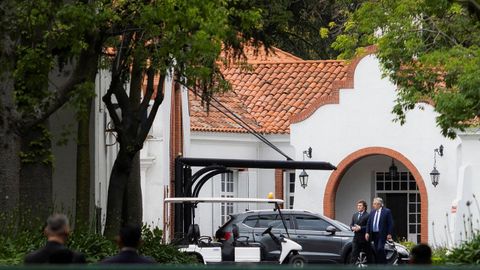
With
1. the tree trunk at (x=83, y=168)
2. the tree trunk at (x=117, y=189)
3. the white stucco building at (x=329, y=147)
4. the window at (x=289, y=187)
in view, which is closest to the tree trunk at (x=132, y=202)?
the tree trunk at (x=83, y=168)

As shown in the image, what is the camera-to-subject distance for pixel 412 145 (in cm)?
4391

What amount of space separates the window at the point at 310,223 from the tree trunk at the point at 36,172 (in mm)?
12819

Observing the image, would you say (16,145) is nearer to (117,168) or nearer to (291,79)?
(117,168)

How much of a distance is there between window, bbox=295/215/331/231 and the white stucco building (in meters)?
3.94

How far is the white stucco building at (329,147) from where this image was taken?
4059 centimetres

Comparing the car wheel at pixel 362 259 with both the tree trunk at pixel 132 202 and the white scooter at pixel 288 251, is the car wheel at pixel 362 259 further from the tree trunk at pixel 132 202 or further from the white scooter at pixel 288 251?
the tree trunk at pixel 132 202

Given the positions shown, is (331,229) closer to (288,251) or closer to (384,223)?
(288,251)

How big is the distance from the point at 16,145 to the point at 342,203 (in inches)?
1021

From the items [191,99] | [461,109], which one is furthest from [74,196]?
[191,99]

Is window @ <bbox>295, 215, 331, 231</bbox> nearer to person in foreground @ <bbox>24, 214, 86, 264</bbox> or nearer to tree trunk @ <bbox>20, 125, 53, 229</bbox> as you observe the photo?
tree trunk @ <bbox>20, 125, 53, 229</bbox>

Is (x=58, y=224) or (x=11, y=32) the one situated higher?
(x=11, y=32)

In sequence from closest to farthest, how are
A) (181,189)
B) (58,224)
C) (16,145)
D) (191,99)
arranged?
1. (58,224)
2. (16,145)
3. (181,189)
4. (191,99)

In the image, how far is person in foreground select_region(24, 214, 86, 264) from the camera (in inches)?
534

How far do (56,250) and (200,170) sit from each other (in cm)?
2241
